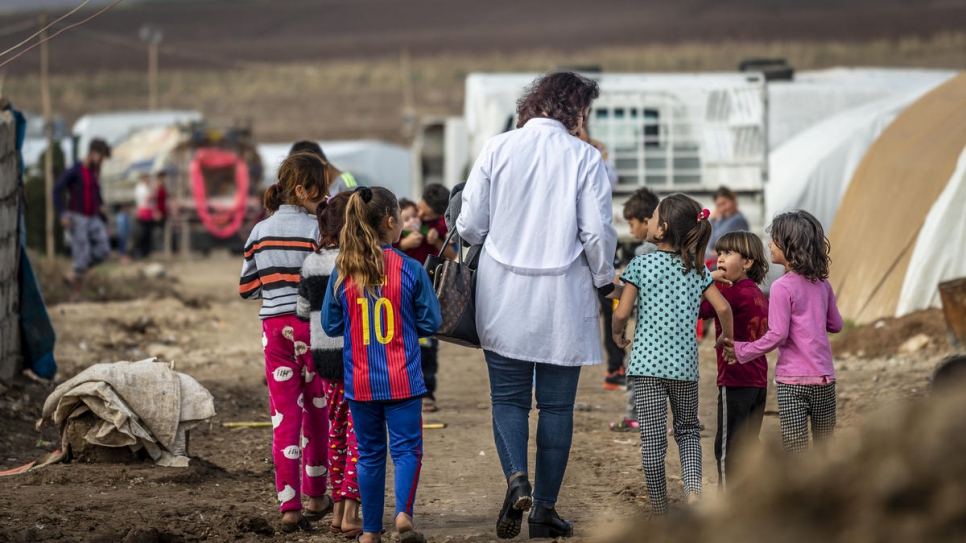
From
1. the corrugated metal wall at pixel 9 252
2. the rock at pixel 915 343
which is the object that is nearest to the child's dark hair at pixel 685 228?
the corrugated metal wall at pixel 9 252

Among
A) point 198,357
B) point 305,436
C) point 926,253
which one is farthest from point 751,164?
point 305,436

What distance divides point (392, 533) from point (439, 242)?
3132mm

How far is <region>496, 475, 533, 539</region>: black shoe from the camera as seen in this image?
4676 millimetres

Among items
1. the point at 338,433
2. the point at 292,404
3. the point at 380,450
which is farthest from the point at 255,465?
the point at 380,450

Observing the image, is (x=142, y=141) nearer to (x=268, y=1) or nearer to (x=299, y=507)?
(x=299, y=507)

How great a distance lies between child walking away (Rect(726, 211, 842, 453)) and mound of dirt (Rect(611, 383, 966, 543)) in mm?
3024

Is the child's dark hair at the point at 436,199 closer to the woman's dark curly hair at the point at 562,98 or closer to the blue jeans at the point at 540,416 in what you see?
the woman's dark curly hair at the point at 562,98

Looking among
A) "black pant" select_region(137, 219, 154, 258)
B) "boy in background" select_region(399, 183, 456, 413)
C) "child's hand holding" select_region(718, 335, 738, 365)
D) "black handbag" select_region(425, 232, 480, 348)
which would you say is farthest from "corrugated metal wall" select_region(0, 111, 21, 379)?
"black pant" select_region(137, 219, 154, 258)

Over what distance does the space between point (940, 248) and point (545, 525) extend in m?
7.24

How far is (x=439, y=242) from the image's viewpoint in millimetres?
7859

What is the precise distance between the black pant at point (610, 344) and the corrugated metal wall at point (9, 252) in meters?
4.11

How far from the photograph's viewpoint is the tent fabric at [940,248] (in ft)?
35.1

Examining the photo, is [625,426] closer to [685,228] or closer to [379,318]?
[685,228]

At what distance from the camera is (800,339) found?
495cm
